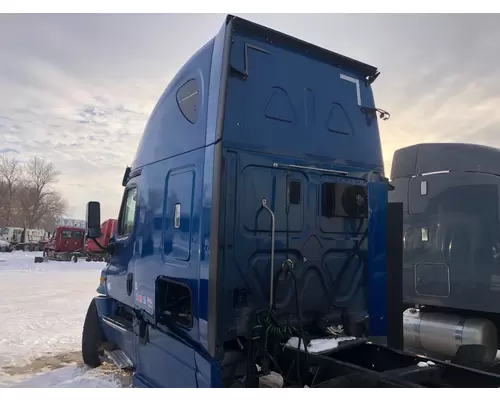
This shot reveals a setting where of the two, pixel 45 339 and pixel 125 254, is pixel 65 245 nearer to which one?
pixel 45 339

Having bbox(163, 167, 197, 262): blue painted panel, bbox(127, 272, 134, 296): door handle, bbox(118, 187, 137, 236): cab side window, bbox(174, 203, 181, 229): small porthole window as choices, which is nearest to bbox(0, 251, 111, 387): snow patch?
bbox(127, 272, 134, 296): door handle

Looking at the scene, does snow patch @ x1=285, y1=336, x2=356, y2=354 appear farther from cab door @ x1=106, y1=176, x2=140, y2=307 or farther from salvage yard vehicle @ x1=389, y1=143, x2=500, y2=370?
salvage yard vehicle @ x1=389, y1=143, x2=500, y2=370

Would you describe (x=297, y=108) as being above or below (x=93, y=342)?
above

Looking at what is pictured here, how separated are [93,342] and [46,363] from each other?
32.0 inches

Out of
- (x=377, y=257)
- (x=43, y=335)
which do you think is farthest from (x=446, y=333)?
(x=43, y=335)

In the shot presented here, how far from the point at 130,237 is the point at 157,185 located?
79cm

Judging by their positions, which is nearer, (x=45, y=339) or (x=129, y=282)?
(x=129, y=282)

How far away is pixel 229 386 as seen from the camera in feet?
10.8

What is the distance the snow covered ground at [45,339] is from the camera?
201 inches

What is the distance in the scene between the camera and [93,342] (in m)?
5.52

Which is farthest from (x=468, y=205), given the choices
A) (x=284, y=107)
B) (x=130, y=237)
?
(x=130, y=237)

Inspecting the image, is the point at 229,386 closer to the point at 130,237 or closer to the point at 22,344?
the point at 130,237

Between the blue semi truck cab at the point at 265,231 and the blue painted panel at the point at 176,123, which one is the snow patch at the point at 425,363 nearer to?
the blue semi truck cab at the point at 265,231

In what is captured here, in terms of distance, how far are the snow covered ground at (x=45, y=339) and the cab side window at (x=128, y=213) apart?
1756 millimetres
